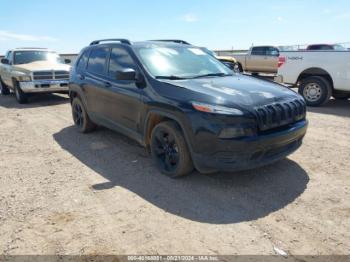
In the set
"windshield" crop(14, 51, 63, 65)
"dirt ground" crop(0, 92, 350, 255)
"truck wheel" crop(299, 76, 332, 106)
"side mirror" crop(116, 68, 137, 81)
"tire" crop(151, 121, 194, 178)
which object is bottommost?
"dirt ground" crop(0, 92, 350, 255)

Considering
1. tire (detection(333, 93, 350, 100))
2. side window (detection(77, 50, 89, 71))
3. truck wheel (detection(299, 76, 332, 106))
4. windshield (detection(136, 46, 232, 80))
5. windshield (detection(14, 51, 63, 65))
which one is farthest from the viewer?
windshield (detection(14, 51, 63, 65))

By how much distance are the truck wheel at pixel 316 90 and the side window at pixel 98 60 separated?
6.14 metres

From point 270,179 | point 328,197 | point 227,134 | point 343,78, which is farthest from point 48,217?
point 343,78

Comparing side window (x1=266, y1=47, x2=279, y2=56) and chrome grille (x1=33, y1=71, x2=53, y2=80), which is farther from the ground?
side window (x1=266, y1=47, x2=279, y2=56)

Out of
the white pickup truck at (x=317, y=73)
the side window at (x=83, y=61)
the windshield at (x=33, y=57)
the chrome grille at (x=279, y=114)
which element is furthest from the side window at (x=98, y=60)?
the windshield at (x=33, y=57)

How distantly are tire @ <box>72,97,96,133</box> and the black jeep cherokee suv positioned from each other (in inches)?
30.6

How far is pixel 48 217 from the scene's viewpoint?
3432mm

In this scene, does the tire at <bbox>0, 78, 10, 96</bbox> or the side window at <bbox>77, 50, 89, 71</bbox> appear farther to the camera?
the tire at <bbox>0, 78, 10, 96</bbox>

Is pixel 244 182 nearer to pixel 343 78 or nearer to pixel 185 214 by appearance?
pixel 185 214

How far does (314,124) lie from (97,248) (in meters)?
5.72

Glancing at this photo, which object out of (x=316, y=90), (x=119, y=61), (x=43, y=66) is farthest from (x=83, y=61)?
(x=316, y=90)

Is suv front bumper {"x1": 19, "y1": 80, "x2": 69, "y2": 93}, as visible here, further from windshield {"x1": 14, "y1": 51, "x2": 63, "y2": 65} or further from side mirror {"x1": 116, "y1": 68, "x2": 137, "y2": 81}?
side mirror {"x1": 116, "y1": 68, "x2": 137, "y2": 81}

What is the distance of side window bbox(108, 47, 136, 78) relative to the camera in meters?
4.84

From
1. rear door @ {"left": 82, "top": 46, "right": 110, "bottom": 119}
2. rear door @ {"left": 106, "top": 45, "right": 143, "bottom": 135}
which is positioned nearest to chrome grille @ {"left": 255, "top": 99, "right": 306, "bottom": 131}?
rear door @ {"left": 106, "top": 45, "right": 143, "bottom": 135}
